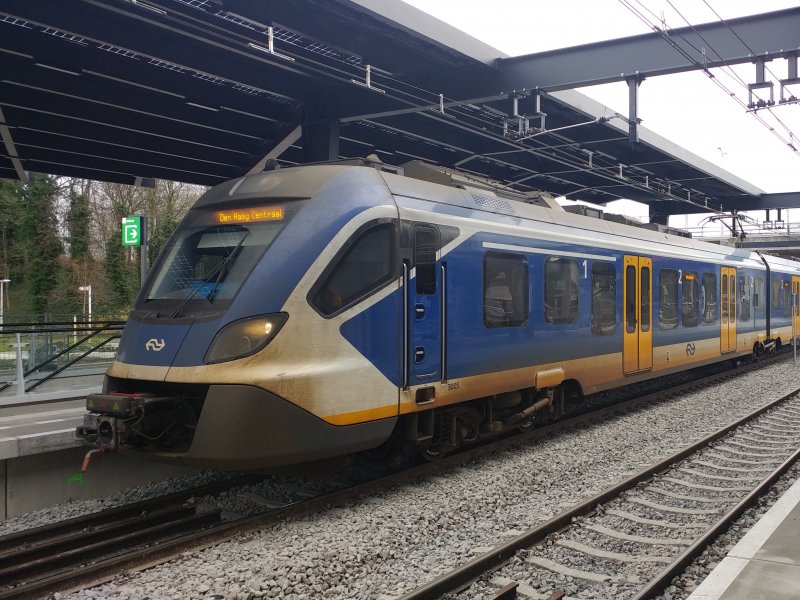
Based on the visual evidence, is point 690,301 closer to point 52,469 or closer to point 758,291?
point 758,291

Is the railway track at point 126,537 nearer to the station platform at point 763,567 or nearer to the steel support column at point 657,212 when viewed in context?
the station platform at point 763,567

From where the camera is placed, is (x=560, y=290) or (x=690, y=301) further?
(x=690, y=301)

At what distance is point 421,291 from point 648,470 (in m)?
3.26

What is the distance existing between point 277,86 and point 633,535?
30.5 ft

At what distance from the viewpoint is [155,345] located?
6305 mm

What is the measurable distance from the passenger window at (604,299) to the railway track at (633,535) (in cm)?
222

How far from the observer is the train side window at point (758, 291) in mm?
17922

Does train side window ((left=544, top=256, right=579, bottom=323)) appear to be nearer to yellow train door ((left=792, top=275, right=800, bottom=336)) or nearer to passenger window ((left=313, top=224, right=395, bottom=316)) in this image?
passenger window ((left=313, top=224, right=395, bottom=316))

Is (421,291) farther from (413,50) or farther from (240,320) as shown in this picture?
(413,50)

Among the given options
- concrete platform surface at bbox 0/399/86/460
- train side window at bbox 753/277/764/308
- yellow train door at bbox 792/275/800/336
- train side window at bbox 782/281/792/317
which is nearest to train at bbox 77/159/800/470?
concrete platform surface at bbox 0/399/86/460

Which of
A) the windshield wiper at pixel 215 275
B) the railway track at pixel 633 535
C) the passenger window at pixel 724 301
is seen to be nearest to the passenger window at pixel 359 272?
the windshield wiper at pixel 215 275

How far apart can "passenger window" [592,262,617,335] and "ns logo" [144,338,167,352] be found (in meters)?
6.37

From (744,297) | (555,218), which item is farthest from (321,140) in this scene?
(744,297)

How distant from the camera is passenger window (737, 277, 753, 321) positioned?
1675 centimetres
